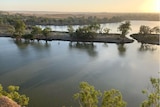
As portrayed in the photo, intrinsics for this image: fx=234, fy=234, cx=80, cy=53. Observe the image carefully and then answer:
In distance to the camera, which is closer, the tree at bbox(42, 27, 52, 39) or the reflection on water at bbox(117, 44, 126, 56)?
the reflection on water at bbox(117, 44, 126, 56)

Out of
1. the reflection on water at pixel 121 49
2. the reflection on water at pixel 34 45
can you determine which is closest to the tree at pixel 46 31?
the reflection on water at pixel 34 45

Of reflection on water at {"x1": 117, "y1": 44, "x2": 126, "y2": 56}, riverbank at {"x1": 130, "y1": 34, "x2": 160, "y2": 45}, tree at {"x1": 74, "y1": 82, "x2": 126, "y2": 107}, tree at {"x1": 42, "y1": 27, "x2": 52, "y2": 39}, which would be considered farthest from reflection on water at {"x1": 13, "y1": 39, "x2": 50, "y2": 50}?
tree at {"x1": 74, "y1": 82, "x2": 126, "y2": 107}

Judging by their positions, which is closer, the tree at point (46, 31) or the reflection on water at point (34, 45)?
the reflection on water at point (34, 45)

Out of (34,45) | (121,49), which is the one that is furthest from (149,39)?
(34,45)

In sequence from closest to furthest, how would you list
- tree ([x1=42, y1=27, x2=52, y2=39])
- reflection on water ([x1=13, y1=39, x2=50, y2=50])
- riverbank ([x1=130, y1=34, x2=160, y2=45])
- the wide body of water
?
the wide body of water → reflection on water ([x1=13, y1=39, x2=50, y2=50]) → riverbank ([x1=130, y1=34, x2=160, y2=45]) → tree ([x1=42, y1=27, x2=52, y2=39])

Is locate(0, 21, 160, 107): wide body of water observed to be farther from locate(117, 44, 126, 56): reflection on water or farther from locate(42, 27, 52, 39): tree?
locate(42, 27, 52, 39): tree

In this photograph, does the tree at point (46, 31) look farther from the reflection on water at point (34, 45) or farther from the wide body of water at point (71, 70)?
the wide body of water at point (71, 70)

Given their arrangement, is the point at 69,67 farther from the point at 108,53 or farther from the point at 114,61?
the point at 108,53

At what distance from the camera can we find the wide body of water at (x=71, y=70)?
12.1 metres

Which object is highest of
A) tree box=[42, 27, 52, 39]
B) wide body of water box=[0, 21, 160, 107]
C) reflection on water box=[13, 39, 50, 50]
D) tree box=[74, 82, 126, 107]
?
tree box=[74, 82, 126, 107]

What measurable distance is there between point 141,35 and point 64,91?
2296 cm

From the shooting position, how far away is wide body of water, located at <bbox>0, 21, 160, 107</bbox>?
12.1m

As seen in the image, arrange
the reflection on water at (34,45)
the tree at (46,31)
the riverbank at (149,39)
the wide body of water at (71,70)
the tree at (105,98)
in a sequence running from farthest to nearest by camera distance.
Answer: the tree at (46,31) < the riverbank at (149,39) < the reflection on water at (34,45) < the wide body of water at (71,70) < the tree at (105,98)

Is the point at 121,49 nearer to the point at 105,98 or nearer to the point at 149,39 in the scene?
the point at 149,39
